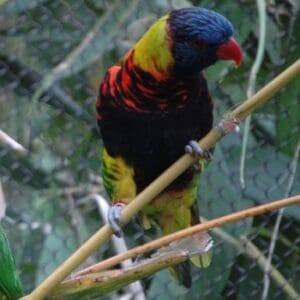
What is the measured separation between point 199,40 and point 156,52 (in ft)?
0.23

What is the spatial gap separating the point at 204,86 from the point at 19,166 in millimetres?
793

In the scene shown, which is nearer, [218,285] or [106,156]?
[106,156]

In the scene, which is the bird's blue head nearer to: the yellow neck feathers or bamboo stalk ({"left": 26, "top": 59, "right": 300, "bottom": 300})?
the yellow neck feathers

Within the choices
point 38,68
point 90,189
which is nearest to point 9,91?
point 38,68

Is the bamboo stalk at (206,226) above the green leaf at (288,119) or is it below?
above

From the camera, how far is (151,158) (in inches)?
51.3

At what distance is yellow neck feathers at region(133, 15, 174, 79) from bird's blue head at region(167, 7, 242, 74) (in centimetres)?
1

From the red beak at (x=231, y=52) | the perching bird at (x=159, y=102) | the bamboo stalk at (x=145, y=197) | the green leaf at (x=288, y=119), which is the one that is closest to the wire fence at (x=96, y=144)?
the green leaf at (x=288, y=119)

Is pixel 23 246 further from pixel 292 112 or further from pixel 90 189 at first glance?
pixel 292 112

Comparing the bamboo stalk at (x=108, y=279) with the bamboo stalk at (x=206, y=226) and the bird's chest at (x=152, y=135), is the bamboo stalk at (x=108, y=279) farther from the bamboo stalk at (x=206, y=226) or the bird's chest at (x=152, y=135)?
the bird's chest at (x=152, y=135)

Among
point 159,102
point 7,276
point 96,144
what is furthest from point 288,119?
point 7,276

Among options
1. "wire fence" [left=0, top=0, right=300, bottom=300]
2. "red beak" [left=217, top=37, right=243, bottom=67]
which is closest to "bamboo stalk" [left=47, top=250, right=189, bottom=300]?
"red beak" [left=217, top=37, right=243, bottom=67]

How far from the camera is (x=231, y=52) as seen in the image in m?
1.19

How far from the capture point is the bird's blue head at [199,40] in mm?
1198
